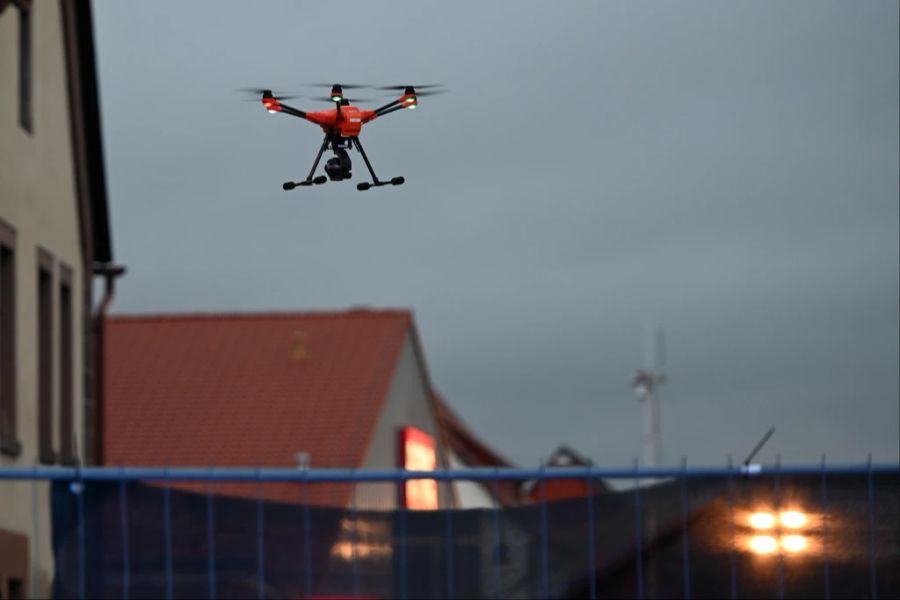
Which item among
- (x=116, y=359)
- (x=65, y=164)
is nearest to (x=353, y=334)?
(x=116, y=359)

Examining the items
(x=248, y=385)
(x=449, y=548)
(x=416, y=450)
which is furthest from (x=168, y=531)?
(x=248, y=385)

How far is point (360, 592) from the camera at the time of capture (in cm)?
1138

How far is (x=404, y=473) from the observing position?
36.5 feet

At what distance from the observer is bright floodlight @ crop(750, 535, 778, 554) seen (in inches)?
450

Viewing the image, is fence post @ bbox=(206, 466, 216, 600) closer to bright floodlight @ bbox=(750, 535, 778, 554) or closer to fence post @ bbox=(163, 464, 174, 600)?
fence post @ bbox=(163, 464, 174, 600)

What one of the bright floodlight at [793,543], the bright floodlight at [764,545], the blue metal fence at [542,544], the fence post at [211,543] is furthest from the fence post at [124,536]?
the bright floodlight at [793,543]

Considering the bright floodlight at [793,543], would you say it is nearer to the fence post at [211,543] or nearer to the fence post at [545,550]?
the fence post at [545,550]

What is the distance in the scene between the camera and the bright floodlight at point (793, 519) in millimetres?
11461

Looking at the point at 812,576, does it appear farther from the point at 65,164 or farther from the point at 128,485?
the point at 65,164

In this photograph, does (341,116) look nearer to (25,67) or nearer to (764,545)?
(764,545)

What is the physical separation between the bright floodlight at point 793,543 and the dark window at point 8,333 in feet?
35.9

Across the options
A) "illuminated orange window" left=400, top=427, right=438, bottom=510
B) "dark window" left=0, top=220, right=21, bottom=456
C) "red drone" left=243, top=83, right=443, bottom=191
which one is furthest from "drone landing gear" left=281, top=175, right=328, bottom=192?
"illuminated orange window" left=400, top=427, right=438, bottom=510

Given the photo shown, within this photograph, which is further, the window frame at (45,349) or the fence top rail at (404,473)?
the window frame at (45,349)

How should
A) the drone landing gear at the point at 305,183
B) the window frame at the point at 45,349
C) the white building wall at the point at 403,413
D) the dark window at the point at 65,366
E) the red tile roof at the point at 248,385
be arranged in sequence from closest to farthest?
the drone landing gear at the point at 305,183 < the window frame at the point at 45,349 < the dark window at the point at 65,366 < the red tile roof at the point at 248,385 < the white building wall at the point at 403,413
